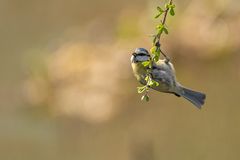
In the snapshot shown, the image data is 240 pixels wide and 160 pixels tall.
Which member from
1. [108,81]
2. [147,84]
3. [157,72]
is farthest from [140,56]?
[108,81]

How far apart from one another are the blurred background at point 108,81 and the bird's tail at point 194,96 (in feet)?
8.89

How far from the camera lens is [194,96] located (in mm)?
1885

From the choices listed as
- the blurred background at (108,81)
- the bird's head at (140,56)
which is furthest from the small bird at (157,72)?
the blurred background at (108,81)

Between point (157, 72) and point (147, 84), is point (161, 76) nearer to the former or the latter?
point (157, 72)

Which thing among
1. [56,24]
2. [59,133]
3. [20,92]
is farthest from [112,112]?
[56,24]

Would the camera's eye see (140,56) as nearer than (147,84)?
No

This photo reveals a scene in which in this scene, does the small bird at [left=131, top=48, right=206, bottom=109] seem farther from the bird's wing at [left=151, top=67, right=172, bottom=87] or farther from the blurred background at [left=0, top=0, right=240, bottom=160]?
the blurred background at [left=0, top=0, right=240, bottom=160]

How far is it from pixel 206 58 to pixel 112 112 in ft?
2.29

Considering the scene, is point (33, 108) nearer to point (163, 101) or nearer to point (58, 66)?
point (58, 66)

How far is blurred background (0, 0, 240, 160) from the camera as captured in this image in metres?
5.04

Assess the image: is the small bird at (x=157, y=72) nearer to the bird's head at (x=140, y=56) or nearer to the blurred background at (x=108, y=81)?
the bird's head at (x=140, y=56)

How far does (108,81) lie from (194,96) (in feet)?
13.4

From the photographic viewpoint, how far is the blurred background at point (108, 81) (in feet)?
16.5

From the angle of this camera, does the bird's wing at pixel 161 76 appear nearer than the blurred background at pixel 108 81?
Yes
